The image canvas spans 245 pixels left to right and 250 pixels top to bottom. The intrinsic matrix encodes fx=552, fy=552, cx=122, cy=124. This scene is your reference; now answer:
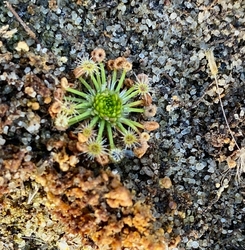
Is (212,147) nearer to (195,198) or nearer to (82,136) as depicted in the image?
(195,198)

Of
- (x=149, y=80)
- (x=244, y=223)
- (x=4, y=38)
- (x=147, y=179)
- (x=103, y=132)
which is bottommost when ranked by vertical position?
(x=244, y=223)

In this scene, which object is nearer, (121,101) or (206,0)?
(121,101)

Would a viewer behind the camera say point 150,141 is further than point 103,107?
Yes

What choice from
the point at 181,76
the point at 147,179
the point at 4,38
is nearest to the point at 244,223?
the point at 147,179

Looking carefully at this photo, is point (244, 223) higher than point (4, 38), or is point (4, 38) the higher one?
point (4, 38)

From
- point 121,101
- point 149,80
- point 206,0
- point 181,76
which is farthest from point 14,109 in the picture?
point 206,0

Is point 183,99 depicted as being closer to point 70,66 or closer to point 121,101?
point 121,101
